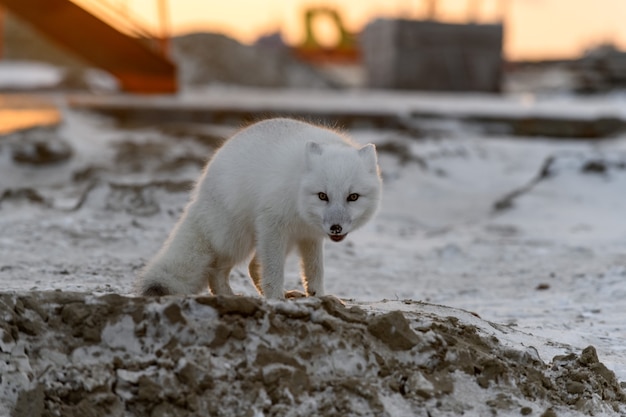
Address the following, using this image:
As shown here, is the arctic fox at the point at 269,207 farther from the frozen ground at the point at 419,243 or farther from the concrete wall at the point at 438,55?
the concrete wall at the point at 438,55

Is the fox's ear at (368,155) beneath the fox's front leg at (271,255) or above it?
above

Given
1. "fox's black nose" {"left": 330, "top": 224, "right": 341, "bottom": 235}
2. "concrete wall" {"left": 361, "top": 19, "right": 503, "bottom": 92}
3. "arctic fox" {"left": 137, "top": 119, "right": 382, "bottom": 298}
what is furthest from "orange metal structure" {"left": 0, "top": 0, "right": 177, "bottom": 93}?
"fox's black nose" {"left": 330, "top": 224, "right": 341, "bottom": 235}

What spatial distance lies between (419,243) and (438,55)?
13.1 m

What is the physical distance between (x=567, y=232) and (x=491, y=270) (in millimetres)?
1442

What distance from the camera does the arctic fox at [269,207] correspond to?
381 centimetres

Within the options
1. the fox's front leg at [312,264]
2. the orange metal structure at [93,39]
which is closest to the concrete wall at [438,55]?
the orange metal structure at [93,39]

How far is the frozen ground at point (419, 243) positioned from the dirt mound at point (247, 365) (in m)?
0.01

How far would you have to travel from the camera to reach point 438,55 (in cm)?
1978

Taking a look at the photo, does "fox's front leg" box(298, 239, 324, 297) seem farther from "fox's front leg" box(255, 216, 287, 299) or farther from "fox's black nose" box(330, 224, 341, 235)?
"fox's black nose" box(330, 224, 341, 235)

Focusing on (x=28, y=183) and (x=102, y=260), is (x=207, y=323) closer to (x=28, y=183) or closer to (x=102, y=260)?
(x=102, y=260)

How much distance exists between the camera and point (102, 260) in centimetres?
543

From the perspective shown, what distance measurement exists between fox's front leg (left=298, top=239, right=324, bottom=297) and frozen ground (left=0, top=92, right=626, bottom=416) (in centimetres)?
18

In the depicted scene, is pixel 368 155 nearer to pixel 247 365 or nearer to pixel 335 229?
pixel 335 229

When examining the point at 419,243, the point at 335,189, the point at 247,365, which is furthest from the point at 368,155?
the point at 419,243
